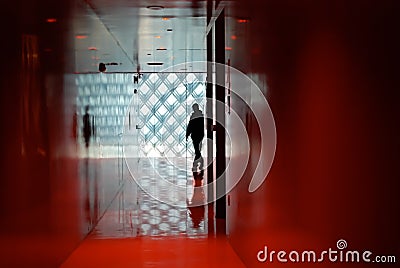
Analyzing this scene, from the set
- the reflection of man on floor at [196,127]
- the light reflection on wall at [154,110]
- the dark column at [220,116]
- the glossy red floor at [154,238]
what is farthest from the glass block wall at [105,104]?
the dark column at [220,116]

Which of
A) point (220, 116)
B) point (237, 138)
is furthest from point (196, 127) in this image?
point (237, 138)

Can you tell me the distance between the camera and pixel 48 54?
511cm

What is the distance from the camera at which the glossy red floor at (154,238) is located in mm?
5805

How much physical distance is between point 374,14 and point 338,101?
0.61m

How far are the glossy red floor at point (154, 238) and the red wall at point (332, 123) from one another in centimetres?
139

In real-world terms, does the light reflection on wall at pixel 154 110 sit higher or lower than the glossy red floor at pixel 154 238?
higher

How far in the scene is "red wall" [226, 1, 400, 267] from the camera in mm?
3576

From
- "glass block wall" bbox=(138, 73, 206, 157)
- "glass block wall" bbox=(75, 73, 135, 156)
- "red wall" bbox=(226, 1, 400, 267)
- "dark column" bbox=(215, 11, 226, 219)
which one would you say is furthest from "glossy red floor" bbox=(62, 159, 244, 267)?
"glass block wall" bbox=(138, 73, 206, 157)

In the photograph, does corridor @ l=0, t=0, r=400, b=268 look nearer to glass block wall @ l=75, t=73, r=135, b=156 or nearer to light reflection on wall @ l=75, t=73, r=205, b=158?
glass block wall @ l=75, t=73, r=135, b=156

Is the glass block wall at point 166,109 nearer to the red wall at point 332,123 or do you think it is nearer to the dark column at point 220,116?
the dark column at point 220,116

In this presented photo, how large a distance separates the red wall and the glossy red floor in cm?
139

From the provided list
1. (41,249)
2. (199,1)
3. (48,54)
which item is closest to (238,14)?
(199,1)

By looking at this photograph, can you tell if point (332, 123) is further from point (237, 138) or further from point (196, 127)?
point (196, 127)

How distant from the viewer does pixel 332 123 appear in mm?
3857
